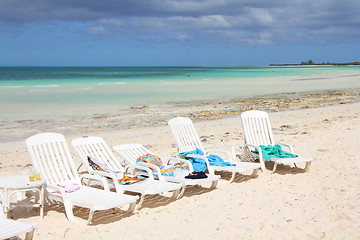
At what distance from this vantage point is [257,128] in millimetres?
7676

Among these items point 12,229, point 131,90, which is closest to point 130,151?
point 12,229

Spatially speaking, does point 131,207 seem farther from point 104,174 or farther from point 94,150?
point 94,150

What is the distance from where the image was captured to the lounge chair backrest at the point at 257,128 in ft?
24.2

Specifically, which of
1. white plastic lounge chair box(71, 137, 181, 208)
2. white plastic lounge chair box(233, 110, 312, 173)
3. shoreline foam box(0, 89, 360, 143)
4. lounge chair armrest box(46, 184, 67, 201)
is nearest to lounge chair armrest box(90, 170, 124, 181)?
white plastic lounge chair box(71, 137, 181, 208)

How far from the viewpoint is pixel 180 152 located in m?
6.75

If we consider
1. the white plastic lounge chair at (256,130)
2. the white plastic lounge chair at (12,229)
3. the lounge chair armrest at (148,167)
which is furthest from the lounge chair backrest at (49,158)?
the white plastic lounge chair at (256,130)

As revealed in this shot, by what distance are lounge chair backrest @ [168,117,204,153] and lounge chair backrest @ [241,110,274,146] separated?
98 centimetres

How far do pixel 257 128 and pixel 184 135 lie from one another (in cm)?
155

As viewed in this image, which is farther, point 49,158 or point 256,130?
point 256,130

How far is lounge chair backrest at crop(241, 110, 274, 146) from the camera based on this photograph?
24.2 ft

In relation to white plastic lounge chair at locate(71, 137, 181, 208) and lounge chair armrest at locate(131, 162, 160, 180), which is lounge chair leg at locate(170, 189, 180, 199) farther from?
lounge chair armrest at locate(131, 162, 160, 180)

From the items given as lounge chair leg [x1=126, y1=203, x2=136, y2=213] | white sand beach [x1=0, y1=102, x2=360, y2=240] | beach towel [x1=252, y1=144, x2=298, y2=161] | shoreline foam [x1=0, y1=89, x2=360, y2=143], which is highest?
beach towel [x1=252, y1=144, x2=298, y2=161]

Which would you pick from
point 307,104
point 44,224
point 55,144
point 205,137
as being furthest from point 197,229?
point 307,104

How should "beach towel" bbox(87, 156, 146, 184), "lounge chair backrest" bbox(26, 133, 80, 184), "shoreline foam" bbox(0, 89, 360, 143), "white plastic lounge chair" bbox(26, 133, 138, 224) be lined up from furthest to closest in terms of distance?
"shoreline foam" bbox(0, 89, 360, 143)
"beach towel" bbox(87, 156, 146, 184)
"lounge chair backrest" bbox(26, 133, 80, 184)
"white plastic lounge chair" bbox(26, 133, 138, 224)
